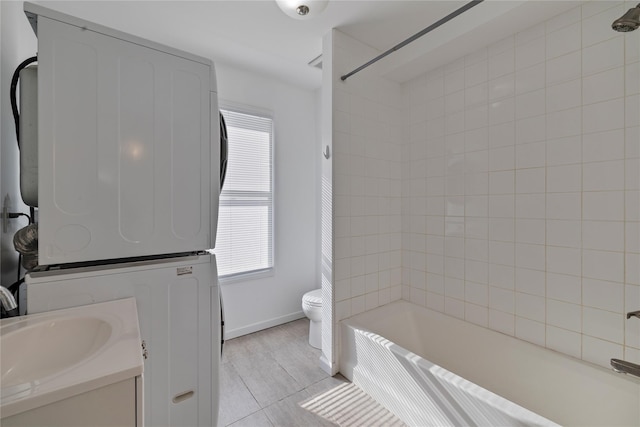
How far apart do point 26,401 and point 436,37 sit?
2.49 m

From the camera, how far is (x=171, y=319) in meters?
1.19

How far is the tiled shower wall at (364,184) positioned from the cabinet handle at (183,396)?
3.42ft

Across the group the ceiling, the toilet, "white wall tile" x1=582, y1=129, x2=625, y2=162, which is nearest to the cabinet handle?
the toilet

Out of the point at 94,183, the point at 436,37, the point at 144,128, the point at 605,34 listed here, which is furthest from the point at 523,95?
the point at 94,183

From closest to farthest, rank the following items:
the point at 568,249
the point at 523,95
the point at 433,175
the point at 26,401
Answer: the point at 26,401, the point at 568,249, the point at 523,95, the point at 433,175

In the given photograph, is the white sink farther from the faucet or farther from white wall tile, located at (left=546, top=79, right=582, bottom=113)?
white wall tile, located at (left=546, top=79, right=582, bottom=113)

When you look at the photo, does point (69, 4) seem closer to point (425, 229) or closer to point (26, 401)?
point (26, 401)

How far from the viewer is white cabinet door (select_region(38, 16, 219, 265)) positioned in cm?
96

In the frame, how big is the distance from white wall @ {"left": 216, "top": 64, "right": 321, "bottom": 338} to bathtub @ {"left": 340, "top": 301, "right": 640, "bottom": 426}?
1067 millimetres

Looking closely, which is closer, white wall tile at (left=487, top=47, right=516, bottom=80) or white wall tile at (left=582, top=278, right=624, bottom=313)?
white wall tile at (left=582, top=278, right=624, bottom=313)

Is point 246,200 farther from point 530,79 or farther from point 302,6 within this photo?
point 530,79

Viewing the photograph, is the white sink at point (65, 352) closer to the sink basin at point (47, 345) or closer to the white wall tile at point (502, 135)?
the sink basin at point (47, 345)

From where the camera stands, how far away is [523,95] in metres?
1.69

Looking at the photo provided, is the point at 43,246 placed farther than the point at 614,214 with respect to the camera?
No
